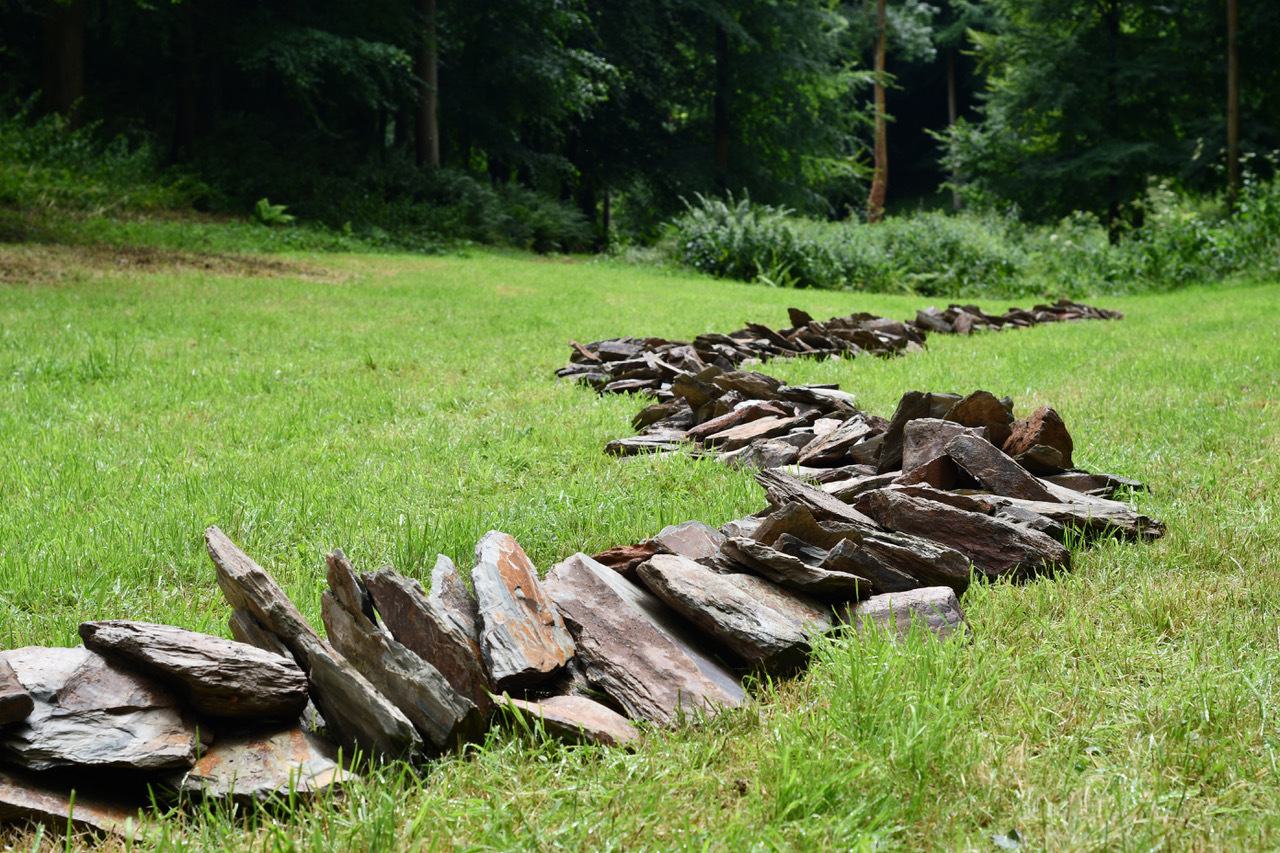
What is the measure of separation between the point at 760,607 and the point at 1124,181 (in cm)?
2596

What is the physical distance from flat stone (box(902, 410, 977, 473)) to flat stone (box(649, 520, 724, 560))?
41.4 inches

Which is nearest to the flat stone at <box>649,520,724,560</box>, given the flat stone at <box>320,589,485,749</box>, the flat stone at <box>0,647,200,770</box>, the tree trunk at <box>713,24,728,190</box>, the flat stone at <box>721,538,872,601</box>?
the flat stone at <box>721,538,872,601</box>

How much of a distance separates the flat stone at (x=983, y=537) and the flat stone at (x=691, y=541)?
2.00 ft

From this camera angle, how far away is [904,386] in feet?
18.1

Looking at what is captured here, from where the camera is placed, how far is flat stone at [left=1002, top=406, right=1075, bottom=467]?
3439 millimetres

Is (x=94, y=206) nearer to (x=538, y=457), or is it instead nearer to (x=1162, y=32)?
(x=538, y=457)

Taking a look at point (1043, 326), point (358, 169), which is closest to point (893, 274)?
point (1043, 326)

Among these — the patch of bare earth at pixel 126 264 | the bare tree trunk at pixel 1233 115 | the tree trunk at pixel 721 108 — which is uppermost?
the tree trunk at pixel 721 108

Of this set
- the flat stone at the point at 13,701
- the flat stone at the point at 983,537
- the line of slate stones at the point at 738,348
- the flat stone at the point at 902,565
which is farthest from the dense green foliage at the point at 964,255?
the flat stone at the point at 13,701

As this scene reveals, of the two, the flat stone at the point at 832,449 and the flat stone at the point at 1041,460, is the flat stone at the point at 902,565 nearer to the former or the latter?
the flat stone at the point at 1041,460

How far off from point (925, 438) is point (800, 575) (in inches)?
52.5

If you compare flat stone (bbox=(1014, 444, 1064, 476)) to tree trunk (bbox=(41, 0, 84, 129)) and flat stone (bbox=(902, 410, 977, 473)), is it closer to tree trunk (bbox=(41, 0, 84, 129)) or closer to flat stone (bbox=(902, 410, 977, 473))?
flat stone (bbox=(902, 410, 977, 473))

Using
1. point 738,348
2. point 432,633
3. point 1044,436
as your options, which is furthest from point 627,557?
point 738,348

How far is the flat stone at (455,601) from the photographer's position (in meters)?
2.09
